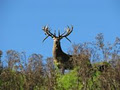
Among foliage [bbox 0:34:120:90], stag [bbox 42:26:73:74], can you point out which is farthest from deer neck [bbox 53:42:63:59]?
foliage [bbox 0:34:120:90]

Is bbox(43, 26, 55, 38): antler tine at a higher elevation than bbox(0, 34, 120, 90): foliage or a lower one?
higher

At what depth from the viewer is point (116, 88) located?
602 inches

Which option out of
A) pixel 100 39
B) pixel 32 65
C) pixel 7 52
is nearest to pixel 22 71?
pixel 32 65

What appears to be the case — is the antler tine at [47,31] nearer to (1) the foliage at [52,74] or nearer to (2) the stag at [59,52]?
(2) the stag at [59,52]

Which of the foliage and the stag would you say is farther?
the stag

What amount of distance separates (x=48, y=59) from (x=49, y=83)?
1372 millimetres

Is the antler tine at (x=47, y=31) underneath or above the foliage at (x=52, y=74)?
above

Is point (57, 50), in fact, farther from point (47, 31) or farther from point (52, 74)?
point (52, 74)

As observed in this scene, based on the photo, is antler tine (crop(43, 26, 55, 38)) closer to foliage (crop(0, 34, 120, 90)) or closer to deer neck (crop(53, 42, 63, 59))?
deer neck (crop(53, 42, 63, 59))

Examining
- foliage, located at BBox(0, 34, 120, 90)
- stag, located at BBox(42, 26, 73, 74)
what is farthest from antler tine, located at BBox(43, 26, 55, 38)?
foliage, located at BBox(0, 34, 120, 90)

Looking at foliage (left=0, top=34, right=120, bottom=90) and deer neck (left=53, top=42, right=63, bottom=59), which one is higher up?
deer neck (left=53, top=42, right=63, bottom=59)

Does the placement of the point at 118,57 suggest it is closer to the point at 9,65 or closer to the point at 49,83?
the point at 49,83

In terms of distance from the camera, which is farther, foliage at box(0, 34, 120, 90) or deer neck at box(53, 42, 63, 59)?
deer neck at box(53, 42, 63, 59)

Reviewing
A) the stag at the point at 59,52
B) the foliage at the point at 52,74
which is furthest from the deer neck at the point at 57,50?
the foliage at the point at 52,74
